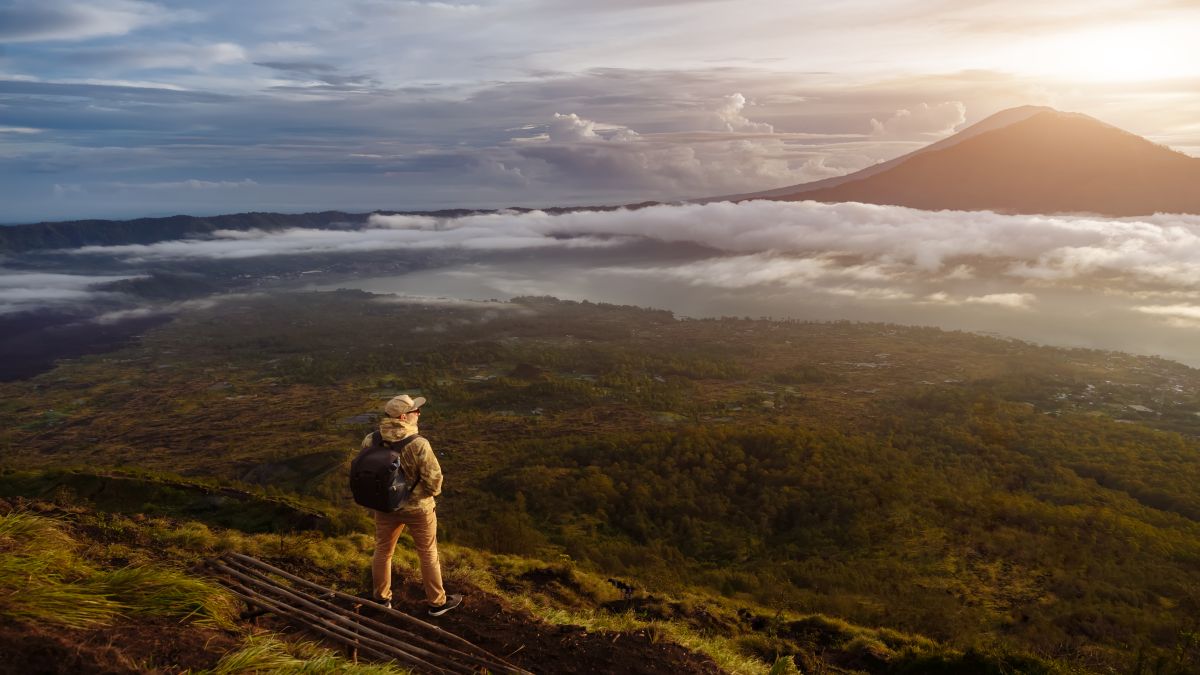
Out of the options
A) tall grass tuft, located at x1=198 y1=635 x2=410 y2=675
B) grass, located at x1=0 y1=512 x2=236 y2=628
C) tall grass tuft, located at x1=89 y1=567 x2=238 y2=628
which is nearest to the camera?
tall grass tuft, located at x1=198 y1=635 x2=410 y2=675

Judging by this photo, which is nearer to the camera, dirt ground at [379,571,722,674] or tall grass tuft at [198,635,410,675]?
tall grass tuft at [198,635,410,675]

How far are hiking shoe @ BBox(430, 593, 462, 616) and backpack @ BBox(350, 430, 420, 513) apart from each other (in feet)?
6.27

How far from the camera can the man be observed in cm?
751

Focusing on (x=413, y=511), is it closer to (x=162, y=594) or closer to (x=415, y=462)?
(x=415, y=462)

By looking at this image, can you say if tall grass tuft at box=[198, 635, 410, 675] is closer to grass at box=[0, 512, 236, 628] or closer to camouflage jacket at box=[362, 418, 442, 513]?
grass at box=[0, 512, 236, 628]

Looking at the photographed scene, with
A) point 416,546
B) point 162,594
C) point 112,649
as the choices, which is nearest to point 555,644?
point 416,546

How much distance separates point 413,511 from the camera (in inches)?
304

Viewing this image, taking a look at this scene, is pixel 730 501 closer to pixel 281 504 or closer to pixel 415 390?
pixel 281 504

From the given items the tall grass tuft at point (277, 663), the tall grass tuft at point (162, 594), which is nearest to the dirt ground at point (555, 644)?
the tall grass tuft at point (277, 663)

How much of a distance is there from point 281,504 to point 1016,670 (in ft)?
54.9

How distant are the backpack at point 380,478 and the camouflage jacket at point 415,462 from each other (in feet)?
0.27

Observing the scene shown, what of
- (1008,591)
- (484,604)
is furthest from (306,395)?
(484,604)

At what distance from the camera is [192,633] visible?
6.18 metres

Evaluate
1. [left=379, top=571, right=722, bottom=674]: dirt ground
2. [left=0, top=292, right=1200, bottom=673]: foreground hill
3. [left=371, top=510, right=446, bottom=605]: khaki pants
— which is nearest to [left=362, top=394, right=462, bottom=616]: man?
[left=371, top=510, right=446, bottom=605]: khaki pants
